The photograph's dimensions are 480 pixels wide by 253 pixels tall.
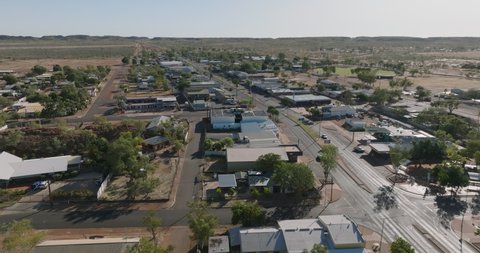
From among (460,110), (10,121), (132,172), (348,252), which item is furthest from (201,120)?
(460,110)

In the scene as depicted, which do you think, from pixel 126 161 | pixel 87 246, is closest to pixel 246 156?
pixel 126 161

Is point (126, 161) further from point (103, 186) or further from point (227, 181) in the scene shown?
point (227, 181)

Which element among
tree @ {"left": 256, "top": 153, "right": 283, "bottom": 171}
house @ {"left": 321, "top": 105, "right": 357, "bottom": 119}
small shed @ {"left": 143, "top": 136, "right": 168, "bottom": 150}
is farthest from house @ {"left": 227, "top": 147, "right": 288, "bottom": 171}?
house @ {"left": 321, "top": 105, "right": 357, "bottom": 119}

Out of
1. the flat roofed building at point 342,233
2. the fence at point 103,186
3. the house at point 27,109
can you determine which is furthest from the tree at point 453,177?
the house at point 27,109

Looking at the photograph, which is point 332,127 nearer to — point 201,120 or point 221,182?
point 201,120

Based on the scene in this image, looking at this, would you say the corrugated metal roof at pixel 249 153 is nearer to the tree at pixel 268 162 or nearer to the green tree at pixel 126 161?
the tree at pixel 268 162
